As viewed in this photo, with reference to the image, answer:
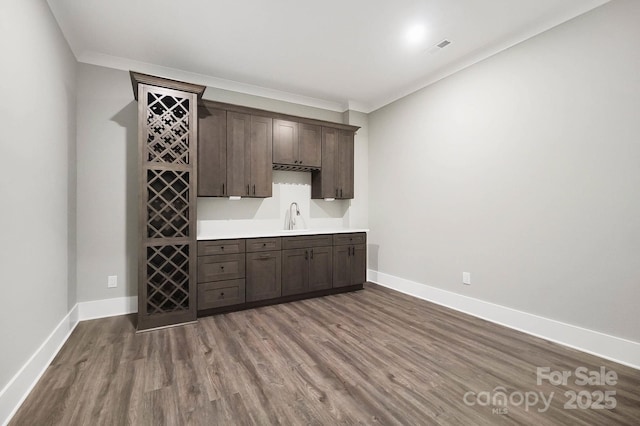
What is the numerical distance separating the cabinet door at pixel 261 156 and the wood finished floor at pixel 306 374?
1.62m

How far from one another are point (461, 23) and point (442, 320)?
292 cm

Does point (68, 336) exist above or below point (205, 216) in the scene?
A: below

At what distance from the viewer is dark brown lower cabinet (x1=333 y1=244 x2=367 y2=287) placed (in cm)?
402

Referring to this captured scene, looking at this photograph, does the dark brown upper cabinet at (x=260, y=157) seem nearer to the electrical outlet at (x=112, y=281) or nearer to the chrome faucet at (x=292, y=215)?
the chrome faucet at (x=292, y=215)

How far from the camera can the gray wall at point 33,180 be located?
5.35 feet

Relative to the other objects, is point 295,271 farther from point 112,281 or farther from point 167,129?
point 167,129

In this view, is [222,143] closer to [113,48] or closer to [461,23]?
[113,48]

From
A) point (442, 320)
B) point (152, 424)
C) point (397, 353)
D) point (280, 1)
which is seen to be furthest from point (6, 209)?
point (442, 320)

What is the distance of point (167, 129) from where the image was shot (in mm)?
2969

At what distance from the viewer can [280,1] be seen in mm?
2361

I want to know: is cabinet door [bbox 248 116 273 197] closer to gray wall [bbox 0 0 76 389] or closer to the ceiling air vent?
gray wall [bbox 0 0 76 389]

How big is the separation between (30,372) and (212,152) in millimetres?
2452

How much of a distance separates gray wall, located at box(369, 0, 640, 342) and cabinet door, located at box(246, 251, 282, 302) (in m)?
1.87

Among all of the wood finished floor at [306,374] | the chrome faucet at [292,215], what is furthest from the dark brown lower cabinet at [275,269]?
the chrome faucet at [292,215]
